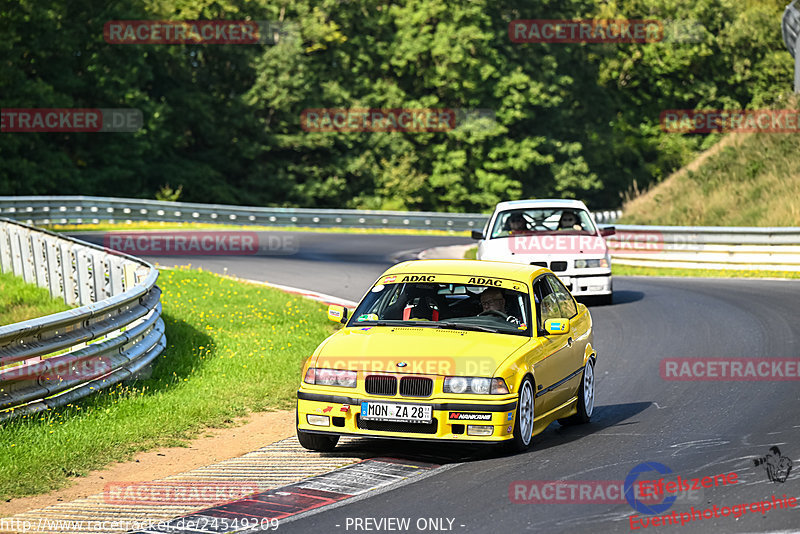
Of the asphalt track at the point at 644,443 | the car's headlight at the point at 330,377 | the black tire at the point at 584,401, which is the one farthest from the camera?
the black tire at the point at 584,401

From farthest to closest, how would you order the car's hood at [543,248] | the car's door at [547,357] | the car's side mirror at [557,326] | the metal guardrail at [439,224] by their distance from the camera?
the metal guardrail at [439,224] → the car's hood at [543,248] → the car's side mirror at [557,326] → the car's door at [547,357]

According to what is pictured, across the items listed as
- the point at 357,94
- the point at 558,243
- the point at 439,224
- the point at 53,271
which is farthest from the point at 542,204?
the point at 357,94

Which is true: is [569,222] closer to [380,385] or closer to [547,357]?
[547,357]

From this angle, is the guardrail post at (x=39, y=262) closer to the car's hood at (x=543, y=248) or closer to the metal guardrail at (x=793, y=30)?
the car's hood at (x=543, y=248)

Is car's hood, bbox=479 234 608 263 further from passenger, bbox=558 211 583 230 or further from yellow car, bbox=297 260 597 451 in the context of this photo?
yellow car, bbox=297 260 597 451

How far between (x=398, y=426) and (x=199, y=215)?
3316 cm

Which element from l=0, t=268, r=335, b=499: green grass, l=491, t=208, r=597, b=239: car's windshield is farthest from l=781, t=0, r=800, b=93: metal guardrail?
l=0, t=268, r=335, b=499: green grass

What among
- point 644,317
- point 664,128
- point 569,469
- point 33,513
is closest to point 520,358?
point 569,469

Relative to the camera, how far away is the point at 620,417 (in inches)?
424

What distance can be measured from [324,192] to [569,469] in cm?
5081

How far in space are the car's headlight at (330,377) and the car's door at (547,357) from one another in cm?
145

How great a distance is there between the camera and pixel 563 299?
35.8ft

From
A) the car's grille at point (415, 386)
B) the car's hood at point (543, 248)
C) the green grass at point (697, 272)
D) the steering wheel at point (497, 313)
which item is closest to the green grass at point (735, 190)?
the green grass at point (697, 272)

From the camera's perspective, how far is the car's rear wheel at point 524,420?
8.80 meters
